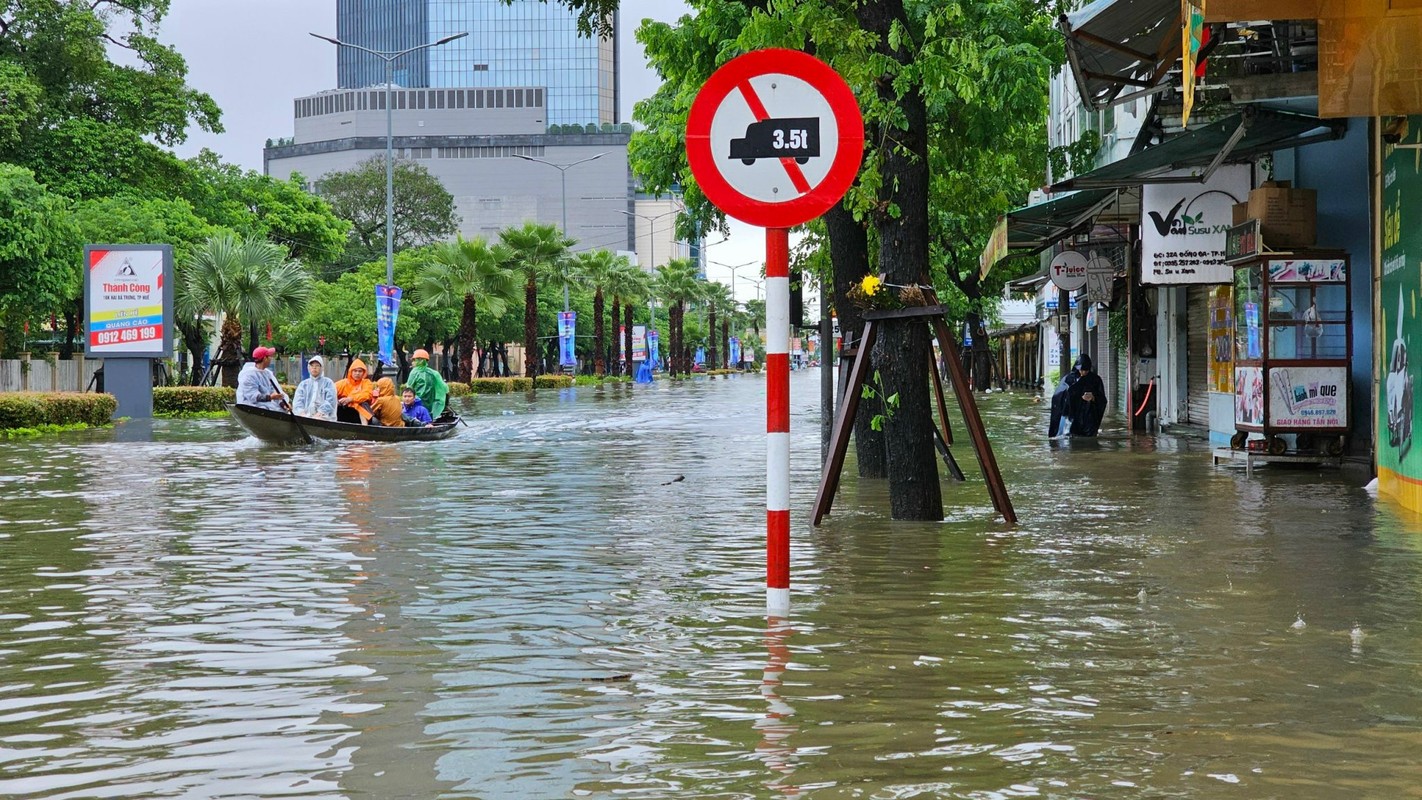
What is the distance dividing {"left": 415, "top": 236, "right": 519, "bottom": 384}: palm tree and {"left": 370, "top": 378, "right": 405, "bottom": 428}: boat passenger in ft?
112

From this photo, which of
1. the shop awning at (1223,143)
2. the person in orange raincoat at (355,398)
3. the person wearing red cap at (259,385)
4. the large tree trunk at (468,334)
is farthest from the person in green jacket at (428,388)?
the large tree trunk at (468,334)

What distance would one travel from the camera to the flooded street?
530 centimetres

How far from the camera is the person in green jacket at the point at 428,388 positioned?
94.6 feet

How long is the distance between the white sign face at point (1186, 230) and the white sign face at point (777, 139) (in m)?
13.5

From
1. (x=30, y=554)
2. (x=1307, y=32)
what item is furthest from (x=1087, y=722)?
(x=1307, y=32)

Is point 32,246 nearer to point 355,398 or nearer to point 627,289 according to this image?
point 355,398

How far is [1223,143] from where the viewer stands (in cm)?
1767

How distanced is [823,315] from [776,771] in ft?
43.4

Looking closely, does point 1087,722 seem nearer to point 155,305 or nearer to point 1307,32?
point 1307,32

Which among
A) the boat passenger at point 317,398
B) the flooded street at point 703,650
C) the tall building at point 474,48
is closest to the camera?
the flooded street at point 703,650

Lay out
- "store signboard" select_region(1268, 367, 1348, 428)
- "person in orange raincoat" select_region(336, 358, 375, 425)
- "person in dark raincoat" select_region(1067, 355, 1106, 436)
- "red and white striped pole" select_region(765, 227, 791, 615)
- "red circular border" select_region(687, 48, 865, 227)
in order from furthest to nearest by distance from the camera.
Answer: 1. "person in dark raincoat" select_region(1067, 355, 1106, 436)
2. "person in orange raincoat" select_region(336, 358, 375, 425)
3. "store signboard" select_region(1268, 367, 1348, 428)
4. "red and white striped pole" select_region(765, 227, 791, 615)
5. "red circular border" select_region(687, 48, 865, 227)

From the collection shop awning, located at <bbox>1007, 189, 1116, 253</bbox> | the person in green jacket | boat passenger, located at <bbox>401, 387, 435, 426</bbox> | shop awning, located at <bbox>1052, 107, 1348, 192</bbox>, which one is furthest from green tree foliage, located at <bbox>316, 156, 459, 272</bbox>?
shop awning, located at <bbox>1052, 107, 1348, 192</bbox>

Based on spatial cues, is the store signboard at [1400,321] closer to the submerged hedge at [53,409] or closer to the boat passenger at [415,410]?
the boat passenger at [415,410]

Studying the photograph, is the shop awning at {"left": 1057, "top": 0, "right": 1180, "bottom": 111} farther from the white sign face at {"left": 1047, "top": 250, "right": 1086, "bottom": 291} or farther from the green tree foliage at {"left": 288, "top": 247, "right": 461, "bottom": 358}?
the green tree foliage at {"left": 288, "top": 247, "right": 461, "bottom": 358}
